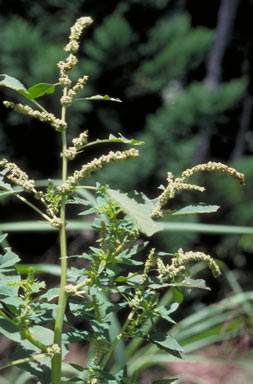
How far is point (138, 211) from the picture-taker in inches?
10.8

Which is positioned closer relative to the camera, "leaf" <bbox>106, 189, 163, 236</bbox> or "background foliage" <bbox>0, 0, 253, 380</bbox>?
"leaf" <bbox>106, 189, 163, 236</bbox>

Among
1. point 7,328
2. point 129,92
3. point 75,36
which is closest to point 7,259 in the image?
point 7,328

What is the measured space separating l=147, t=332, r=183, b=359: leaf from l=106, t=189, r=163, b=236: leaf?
3.5 inches

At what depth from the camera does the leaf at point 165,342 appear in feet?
1.07

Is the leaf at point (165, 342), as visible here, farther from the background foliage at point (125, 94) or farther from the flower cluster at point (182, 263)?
the background foliage at point (125, 94)

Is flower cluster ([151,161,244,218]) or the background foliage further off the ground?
the background foliage

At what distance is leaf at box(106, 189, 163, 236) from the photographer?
257 millimetres

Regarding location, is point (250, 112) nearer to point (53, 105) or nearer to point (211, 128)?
point (211, 128)

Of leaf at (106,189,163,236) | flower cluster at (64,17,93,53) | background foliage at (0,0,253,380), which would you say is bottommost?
leaf at (106,189,163,236)

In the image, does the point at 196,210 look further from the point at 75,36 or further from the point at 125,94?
the point at 125,94

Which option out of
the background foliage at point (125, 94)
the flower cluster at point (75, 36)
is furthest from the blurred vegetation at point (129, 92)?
the flower cluster at point (75, 36)

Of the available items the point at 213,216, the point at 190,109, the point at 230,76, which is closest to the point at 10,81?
the point at 190,109

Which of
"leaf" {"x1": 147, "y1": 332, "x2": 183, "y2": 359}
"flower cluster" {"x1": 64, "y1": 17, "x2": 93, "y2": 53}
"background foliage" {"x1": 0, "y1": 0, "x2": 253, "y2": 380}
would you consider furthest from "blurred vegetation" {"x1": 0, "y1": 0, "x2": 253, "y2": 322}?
"leaf" {"x1": 147, "y1": 332, "x2": 183, "y2": 359}

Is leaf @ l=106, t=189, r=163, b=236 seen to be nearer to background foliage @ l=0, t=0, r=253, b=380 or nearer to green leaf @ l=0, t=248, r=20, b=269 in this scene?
green leaf @ l=0, t=248, r=20, b=269
